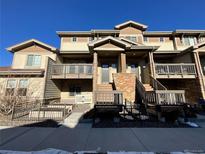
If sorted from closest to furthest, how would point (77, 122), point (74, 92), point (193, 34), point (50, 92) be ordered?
point (77, 122), point (50, 92), point (74, 92), point (193, 34)

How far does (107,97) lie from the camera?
877 cm

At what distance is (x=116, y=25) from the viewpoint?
17219 mm

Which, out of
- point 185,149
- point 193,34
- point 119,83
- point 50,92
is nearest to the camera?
point 185,149

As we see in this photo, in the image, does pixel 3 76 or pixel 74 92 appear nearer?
A: pixel 3 76

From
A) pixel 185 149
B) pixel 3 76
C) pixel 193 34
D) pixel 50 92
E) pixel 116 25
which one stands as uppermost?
pixel 116 25

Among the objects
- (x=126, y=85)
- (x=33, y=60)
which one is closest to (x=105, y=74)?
(x=126, y=85)

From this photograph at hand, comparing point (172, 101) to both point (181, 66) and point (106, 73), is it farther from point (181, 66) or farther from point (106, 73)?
point (106, 73)

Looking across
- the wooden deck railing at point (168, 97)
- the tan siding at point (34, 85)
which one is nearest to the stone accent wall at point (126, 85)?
the wooden deck railing at point (168, 97)

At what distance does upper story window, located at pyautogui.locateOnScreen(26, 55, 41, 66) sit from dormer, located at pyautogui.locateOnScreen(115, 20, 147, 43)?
1104 cm

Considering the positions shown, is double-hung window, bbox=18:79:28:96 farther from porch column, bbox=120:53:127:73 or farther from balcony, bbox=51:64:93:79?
porch column, bbox=120:53:127:73

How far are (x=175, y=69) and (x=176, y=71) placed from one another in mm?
230

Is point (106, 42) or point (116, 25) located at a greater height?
point (116, 25)

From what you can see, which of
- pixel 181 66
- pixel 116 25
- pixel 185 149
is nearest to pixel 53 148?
pixel 185 149

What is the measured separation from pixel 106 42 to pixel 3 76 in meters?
11.2
